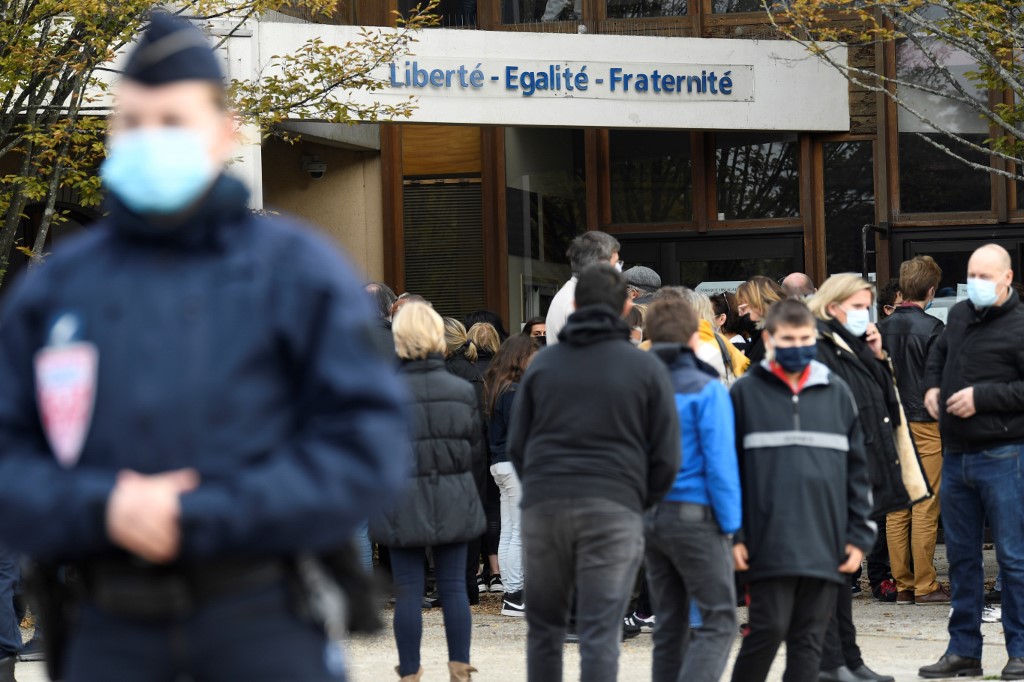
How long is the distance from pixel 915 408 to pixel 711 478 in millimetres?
4683

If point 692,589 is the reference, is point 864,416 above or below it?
above

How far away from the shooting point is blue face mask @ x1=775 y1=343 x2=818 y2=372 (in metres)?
6.10

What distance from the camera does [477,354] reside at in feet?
35.8

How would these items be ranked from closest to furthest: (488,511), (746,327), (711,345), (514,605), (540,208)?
(711,345) < (514,605) < (746,327) < (488,511) < (540,208)

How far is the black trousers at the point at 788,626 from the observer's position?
591 centimetres

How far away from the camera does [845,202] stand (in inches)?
685

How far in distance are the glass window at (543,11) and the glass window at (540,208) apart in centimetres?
126

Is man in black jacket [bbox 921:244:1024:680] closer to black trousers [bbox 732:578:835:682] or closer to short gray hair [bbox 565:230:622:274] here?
black trousers [bbox 732:578:835:682]

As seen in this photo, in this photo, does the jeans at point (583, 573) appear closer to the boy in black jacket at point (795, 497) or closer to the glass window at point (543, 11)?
the boy in black jacket at point (795, 497)

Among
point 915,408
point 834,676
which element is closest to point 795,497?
point 834,676

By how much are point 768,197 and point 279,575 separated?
15.6 meters

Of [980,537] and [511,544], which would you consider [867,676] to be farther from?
[511,544]

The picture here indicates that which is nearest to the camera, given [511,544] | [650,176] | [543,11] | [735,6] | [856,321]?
[856,321]

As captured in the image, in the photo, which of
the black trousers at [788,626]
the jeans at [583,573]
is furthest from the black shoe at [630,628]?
the jeans at [583,573]
